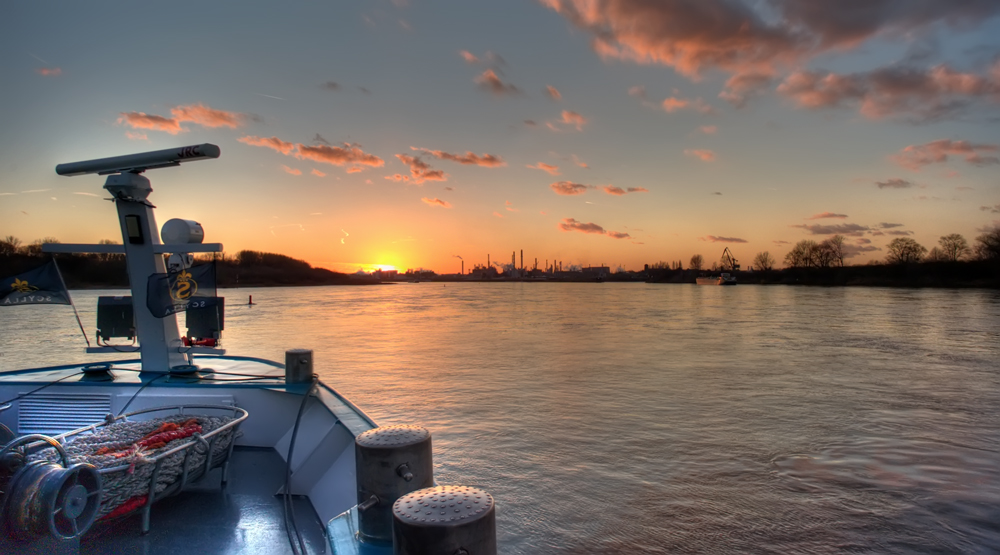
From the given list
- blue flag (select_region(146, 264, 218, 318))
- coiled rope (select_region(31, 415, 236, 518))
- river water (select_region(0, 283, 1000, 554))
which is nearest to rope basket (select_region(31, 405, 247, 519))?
coiled rope (select_region(31, 415, 236, 518))

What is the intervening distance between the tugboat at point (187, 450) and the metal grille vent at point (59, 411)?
1 centimetres

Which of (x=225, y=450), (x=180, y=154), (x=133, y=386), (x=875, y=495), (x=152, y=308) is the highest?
(x=180, y=154)

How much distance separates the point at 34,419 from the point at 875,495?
33.6 feet

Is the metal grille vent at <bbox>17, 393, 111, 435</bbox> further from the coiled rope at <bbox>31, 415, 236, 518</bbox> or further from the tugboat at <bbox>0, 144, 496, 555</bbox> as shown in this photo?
the coiled rope at <bbox>31, 415, 236, 518</bbox>

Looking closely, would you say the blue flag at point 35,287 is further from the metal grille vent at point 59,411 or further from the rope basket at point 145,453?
the rope basket at point 145,453

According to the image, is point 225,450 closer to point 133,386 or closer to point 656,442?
point 133,386

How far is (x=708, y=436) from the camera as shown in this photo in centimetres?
1038

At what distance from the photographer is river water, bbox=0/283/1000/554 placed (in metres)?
6.62

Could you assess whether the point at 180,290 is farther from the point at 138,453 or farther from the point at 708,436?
the point at 708,436

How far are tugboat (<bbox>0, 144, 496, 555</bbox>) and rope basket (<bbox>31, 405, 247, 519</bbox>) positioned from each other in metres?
0.01

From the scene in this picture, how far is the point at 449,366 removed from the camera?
19.3 meters

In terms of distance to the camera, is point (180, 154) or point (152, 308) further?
point (152, 308)

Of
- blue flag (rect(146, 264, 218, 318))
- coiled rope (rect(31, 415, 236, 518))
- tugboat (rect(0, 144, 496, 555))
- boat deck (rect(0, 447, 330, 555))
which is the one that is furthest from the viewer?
blue flag (rect(146, 264, 218, 318))

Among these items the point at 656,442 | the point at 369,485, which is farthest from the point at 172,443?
the point at 656,442
